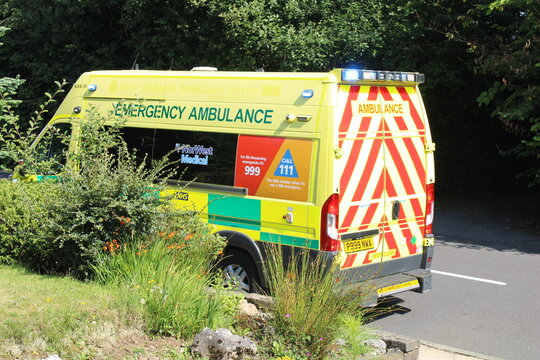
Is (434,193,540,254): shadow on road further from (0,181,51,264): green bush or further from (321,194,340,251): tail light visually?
(0,181,51,264): green bush

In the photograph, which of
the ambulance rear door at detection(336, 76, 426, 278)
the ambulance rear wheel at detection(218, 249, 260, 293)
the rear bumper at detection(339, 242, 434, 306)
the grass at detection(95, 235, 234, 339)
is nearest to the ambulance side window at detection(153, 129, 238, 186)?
the ambulance rear wheel at detection(218, 249, 260, 293)

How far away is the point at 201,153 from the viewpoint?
25.9 ft

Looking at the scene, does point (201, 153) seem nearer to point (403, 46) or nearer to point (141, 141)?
point (141, 141)

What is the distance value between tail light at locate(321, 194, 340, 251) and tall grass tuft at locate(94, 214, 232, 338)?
3.40ft

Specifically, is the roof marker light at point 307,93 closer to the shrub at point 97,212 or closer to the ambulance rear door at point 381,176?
the ambulance rear door at point 381,176

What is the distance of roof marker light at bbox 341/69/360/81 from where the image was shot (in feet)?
22.8

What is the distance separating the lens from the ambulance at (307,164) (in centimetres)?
690

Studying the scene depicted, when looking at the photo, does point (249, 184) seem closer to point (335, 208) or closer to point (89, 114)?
point (335, 208)

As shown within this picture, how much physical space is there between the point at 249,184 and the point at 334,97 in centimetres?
134

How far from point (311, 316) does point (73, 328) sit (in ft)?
5.80

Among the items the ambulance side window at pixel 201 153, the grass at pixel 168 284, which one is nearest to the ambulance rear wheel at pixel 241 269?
the ambulance side window at pixel 201 153

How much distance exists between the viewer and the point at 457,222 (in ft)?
49.7

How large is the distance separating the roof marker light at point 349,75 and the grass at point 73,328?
3.08 m

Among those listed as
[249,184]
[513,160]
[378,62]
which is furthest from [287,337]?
[513,160]
